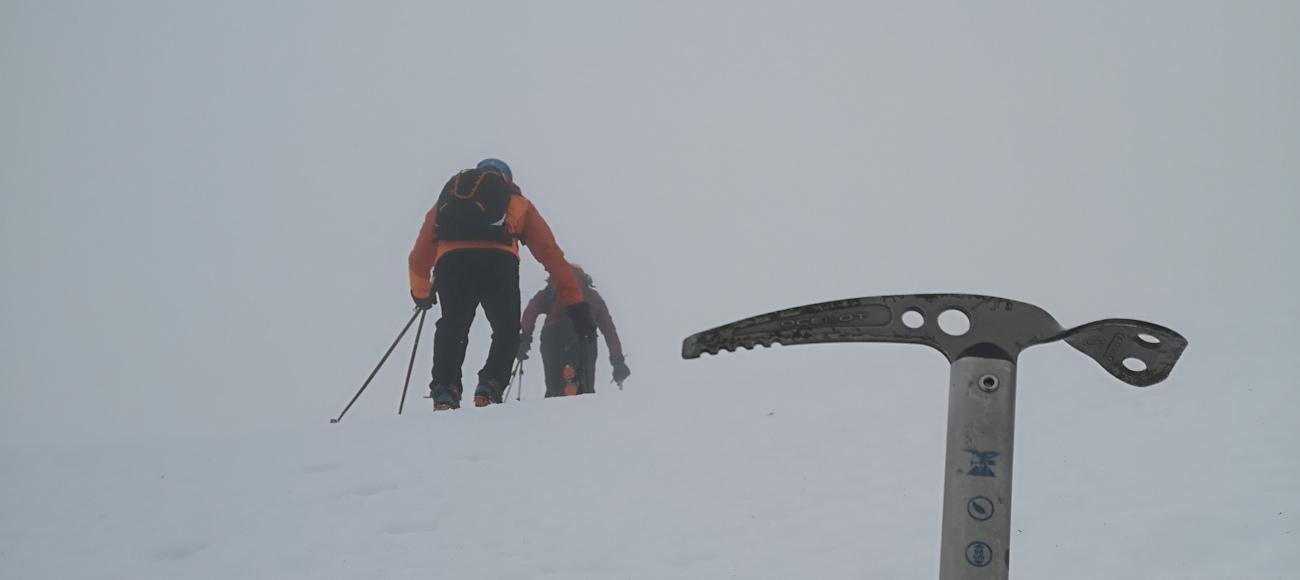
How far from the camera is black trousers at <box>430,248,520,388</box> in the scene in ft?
24.5

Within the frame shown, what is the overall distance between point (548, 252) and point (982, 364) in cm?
602

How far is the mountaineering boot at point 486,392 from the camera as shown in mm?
7570

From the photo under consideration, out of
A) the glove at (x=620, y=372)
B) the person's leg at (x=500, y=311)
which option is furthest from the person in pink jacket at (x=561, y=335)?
the person's leg at (x=500, y=311)

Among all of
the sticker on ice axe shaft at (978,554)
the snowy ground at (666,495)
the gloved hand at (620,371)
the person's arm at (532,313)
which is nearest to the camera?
the sticker on ice axe shaft at (978,554)

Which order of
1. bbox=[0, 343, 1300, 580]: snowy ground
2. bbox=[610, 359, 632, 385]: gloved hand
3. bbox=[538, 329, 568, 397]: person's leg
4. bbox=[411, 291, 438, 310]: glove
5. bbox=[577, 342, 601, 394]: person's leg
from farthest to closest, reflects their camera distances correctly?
bbox=[610, 359, 632, 385]: gloved hand → bbox=[538, 329, 568, 397]: person's leg → bbox=[577, 342, 601, 394]: person's leg → bbox=[411, 291, 438, 310]: glove → bbox=[0, 343, 1300, 580]: snowy ground

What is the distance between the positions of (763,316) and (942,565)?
21.4 inches

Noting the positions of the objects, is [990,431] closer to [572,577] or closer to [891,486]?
[572,577]

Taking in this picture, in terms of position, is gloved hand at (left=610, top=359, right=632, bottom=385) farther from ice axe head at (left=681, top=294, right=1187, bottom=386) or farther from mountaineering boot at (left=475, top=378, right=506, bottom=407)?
ice axe head at (left=681, top=294, right=1187, bottom=386)

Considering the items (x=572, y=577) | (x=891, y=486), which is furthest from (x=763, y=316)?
(x=891, y=486)

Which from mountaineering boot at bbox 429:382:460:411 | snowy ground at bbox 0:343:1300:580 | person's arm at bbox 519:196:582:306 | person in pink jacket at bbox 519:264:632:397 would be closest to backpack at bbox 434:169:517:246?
person's arm at bbox 519:196:582:306

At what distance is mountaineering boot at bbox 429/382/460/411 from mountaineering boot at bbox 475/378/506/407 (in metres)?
0.17

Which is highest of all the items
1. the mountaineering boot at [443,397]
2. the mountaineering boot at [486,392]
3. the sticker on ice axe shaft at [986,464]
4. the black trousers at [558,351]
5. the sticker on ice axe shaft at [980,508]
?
the black trousers at [558,351]

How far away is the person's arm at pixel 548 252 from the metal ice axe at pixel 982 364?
Result: 572 cm

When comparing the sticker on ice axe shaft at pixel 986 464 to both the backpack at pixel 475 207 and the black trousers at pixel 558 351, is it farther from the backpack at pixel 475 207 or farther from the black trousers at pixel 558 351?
the black trousers at pixel 558 351
